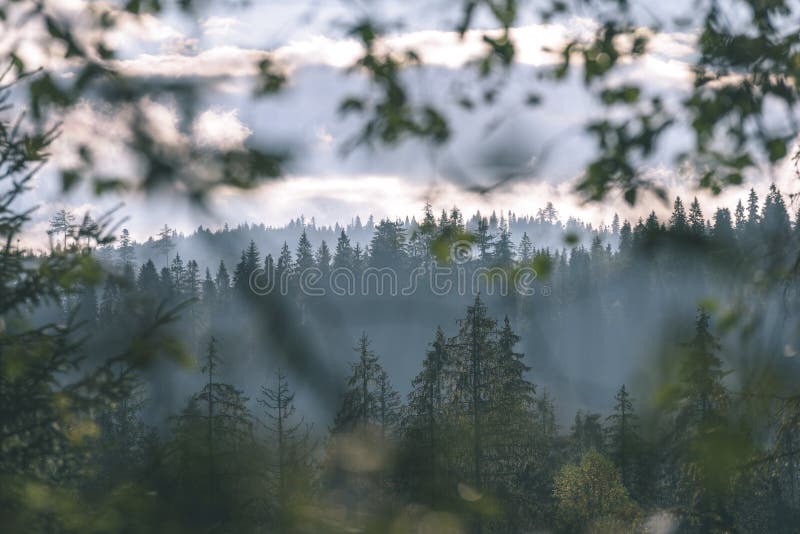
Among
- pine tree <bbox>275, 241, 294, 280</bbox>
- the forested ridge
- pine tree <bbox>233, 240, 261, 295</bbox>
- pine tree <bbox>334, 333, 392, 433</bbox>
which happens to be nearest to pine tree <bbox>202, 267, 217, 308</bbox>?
pine tree <bbox>233, 240, 261, 295</bbox>

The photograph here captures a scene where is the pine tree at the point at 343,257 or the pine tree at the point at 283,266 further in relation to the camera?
the pine tree at the point at 343,257

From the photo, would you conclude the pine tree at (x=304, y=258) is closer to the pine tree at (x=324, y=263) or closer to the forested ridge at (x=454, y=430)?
the pine tree at (x=324, y=263)

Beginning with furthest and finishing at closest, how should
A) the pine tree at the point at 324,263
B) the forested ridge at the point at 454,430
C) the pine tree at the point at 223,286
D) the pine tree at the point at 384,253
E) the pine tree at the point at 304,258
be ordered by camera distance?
1. the pine tree at the point at 384,253
2. the pine tree at the point at 324,263
3. the pine tree at the point at 304,258
4. the pine tree at the point at 223,286
5. the forested ridge at the point at 454,430

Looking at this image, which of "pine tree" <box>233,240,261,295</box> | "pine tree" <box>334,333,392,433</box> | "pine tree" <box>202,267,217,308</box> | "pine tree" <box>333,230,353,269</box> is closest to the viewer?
"pine tree" <box>334,333,392,433</box>

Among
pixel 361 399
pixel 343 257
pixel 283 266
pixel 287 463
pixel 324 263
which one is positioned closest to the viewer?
pixel 287 463

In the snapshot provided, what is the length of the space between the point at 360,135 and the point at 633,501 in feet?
116

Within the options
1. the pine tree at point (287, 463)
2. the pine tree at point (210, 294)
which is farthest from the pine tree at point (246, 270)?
the pine tree at point (287, 463)

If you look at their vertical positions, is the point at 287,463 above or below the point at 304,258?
below

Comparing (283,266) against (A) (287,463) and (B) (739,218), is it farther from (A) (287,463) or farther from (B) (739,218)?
(A) (287,463)

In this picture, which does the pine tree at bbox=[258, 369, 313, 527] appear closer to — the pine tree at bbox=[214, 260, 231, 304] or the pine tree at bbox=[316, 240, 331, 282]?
the pine tree at bbox=[214, 260, 231, 304]

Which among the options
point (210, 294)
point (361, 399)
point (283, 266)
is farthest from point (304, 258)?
point (361, 399)

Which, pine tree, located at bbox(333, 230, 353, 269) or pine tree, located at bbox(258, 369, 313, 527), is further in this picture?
pine tree, located at bbox(333, 230, 353, 269)

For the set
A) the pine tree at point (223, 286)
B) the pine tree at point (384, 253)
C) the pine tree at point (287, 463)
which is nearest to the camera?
the pine tree at point (287, 463)

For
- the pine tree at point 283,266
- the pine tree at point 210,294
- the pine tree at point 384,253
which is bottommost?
the pine tree at point 210,294
